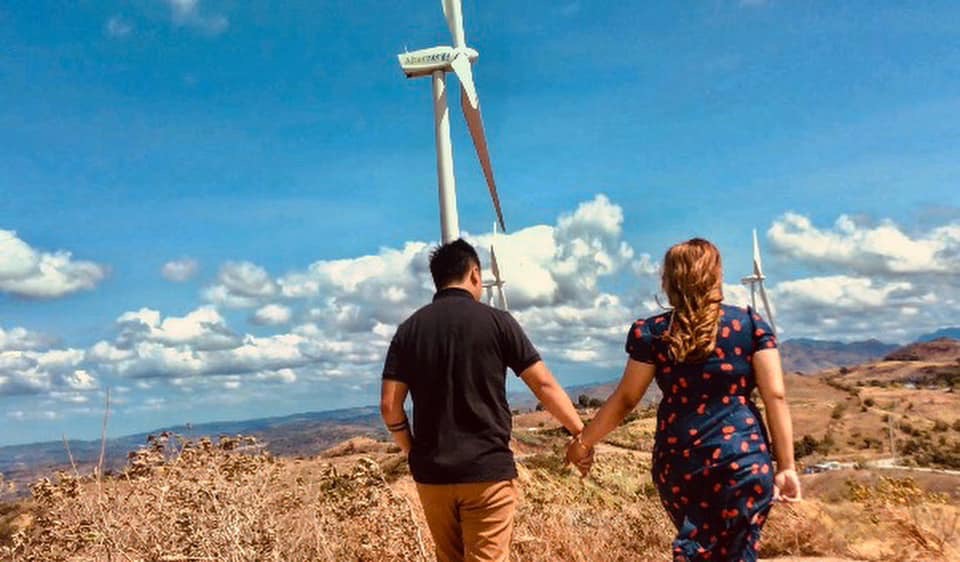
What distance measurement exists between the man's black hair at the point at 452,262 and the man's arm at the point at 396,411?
0.59 metres

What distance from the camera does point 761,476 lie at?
3.82 m

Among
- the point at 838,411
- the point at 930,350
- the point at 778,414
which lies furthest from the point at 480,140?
the point at 930,350

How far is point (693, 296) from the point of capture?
12.9 feet

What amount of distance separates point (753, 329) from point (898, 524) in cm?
625

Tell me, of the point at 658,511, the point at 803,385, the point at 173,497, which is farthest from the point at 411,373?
the point at 803,385

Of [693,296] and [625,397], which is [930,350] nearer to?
[625,397]

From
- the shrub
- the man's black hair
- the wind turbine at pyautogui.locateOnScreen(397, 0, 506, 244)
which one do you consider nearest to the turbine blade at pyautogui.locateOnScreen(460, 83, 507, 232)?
the wind turbine at pyautogui.locateOnScreen(397, 0, 506, 244)

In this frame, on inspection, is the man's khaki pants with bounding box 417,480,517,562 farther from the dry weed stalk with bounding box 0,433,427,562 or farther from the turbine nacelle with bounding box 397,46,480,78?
the turbine nacelle with bounding box 397,46,480,78

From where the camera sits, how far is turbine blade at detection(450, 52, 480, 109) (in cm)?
1577

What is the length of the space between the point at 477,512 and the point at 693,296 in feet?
5.02

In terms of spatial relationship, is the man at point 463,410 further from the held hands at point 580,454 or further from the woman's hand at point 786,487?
the woman's hand at point 786,487

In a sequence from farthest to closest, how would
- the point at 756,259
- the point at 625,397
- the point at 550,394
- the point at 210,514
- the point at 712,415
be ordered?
the point at 756,259 → the point at 210,514 → the point at 550,394 → the point at 625,397 → the point at 712,415

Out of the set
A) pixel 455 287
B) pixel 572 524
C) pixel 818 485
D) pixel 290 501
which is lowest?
pixel 818 485

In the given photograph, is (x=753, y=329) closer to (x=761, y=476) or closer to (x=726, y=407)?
(x=726, y=407)
